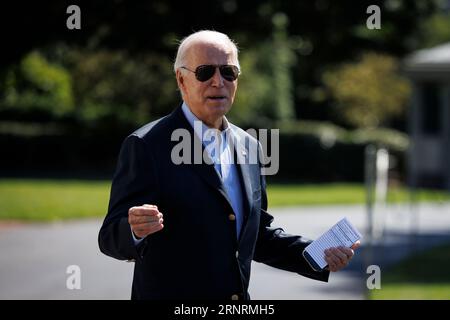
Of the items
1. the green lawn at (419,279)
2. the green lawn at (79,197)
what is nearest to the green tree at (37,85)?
the green lawn at (79,197)

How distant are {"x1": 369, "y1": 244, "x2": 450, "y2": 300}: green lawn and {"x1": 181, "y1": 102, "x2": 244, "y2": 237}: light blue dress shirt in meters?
5.91

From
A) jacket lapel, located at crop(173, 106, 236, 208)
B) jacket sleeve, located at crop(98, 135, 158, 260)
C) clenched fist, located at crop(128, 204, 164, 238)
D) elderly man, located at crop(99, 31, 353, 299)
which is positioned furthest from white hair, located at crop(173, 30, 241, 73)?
clenched fist, located at crop(128, 204, 164, 238)

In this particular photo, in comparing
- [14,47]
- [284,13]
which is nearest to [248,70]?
[284,13]

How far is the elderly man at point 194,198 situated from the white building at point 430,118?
61.8 feet

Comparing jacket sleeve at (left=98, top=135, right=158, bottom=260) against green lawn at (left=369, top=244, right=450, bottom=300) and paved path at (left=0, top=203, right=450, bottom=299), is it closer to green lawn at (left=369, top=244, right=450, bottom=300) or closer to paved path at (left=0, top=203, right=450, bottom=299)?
paved path at (left=0, top=203, right=450, bottom=299)

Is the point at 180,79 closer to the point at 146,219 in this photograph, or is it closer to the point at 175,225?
the point at 175,225

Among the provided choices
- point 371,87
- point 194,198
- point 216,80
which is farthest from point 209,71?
point 371,87

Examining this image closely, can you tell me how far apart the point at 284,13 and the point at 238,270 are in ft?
62.8

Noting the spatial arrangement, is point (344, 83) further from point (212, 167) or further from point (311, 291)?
point (212, 167)

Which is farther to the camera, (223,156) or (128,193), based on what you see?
(223,156)

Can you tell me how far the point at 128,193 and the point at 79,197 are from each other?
1864cm

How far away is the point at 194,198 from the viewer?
3.73 m

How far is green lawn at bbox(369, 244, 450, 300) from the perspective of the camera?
10.0m

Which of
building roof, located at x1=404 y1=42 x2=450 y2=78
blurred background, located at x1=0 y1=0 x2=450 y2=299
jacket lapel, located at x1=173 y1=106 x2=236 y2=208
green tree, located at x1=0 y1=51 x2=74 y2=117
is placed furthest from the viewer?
building roof, located at x1=404 y1=42 x2=450 y2=78
